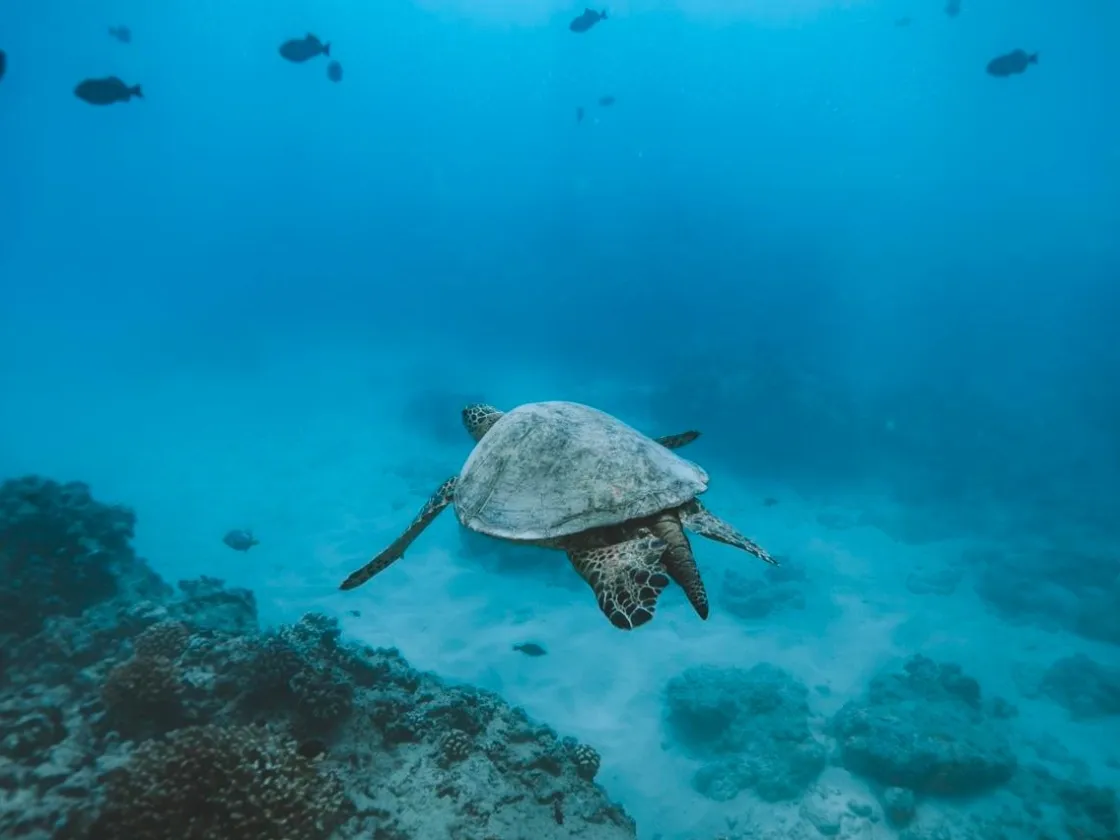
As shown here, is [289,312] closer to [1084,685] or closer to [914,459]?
[914,459]

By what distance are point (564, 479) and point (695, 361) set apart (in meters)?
26.4

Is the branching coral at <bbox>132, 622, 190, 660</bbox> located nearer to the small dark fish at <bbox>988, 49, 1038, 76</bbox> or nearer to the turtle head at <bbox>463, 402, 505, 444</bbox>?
the turtle head at <bbox>463, 402, 505, 444</bbox>

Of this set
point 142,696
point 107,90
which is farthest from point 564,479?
point 107,90

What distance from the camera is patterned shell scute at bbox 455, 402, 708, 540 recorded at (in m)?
3.61

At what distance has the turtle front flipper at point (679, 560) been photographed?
3.21 metres

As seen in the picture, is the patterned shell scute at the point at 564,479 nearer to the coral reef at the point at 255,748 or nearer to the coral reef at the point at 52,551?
the coral reef at the point at 255,748

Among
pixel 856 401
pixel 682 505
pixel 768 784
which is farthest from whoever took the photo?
pixel 856 401

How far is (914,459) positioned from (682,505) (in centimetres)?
2685

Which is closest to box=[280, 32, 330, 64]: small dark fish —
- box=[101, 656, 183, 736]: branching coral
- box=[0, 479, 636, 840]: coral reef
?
box=[0, 479, 636, 840]: coral reef

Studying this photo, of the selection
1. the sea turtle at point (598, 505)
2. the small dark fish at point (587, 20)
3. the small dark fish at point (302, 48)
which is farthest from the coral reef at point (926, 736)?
the small dark fish at point (587, 20)

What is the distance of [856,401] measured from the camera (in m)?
28.6

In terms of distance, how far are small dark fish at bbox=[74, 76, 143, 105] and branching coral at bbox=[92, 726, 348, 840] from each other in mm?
12690

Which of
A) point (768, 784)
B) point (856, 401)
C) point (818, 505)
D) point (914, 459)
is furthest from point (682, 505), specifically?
point (856, 401)

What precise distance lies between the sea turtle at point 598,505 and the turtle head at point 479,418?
3.57 feet
